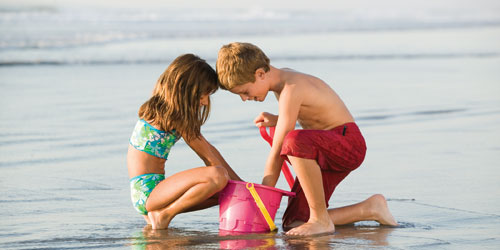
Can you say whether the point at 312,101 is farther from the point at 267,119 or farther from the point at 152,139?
the point at 152,139

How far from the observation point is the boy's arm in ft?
13.9

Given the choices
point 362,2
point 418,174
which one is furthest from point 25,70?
point 362,2

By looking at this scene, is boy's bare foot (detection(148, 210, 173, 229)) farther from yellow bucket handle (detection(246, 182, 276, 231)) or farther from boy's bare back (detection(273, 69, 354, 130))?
boy's bare back (detection(273, 69, 354, 130))

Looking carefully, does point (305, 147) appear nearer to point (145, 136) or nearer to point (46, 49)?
point (145, 136)

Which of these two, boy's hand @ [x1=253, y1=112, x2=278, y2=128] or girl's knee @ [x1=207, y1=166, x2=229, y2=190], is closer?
girl's knee @ [x1=207, y1=166, x2=229, y2=190]

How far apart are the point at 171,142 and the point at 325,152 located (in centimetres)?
96

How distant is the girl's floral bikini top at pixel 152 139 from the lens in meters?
4.45

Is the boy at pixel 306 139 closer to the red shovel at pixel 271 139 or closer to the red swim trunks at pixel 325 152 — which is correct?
the red swim trunks at pixel 325 152

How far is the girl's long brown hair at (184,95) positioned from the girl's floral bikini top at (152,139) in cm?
6

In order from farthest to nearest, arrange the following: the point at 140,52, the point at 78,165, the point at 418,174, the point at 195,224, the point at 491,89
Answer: the point at 140,52 < the point at 491,89 < the point at 78,165 < the point at 418,174 < the point at 195,224

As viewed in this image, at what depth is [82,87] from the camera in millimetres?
10812

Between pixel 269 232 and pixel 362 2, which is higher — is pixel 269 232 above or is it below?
below

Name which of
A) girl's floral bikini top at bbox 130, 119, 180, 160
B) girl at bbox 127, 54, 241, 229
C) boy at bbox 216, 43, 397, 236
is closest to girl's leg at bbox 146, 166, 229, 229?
girl at bbox 127, 54, 241, 229

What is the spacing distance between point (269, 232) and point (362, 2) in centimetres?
3805
